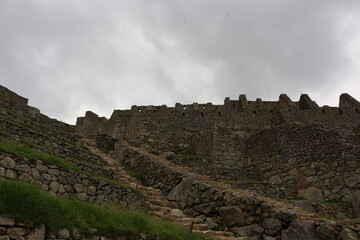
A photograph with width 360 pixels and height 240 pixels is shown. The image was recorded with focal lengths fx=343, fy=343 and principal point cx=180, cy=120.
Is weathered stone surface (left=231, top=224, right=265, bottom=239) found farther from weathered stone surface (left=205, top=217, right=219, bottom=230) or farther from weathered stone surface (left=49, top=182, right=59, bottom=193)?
weathered stone surface (left=49, top=182, right=59, bottom=193)

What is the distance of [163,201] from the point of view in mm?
11219

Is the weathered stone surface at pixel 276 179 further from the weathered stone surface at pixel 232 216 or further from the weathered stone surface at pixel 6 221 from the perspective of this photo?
the weathered stone surface at pixel 6 221

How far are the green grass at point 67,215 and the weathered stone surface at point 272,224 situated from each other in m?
2.12

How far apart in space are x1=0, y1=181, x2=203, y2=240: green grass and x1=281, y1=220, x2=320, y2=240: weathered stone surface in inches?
90.8

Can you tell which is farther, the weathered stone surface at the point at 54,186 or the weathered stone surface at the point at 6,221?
the weathered stone surface at the point at 54,186

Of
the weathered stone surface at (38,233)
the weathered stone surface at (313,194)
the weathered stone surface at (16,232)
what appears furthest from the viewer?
the weathered stone surface at (313,194)

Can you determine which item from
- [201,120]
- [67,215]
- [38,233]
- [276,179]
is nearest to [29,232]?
[38,233]

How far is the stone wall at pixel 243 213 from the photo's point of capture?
762 centimetres

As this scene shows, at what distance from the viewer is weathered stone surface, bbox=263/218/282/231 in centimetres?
843

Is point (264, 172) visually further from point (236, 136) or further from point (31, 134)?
point (31, 134)

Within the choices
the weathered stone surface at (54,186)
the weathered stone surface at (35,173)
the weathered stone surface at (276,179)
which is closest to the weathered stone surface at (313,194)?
the weathered stone surface at (276,179)

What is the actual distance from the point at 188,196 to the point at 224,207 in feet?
5.89

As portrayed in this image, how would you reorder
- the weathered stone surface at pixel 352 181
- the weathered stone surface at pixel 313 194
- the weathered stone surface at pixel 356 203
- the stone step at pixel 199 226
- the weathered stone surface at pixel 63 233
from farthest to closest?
1. the weathered stone surface at pixel 313 194
2. the weathered stone surface at pixel 352 181
3. the weathered stone surface at pixel 356 203
4. the stone step at pixel 199 226
5. the weathered stone surface at pixel 63 233

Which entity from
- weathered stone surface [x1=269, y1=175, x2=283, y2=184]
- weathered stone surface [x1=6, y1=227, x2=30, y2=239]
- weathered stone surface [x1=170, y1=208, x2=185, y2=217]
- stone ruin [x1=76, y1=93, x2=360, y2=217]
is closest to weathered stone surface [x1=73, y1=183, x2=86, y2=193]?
weathered stone surface [x1=170, y1=208, x2=185, y2=217]
